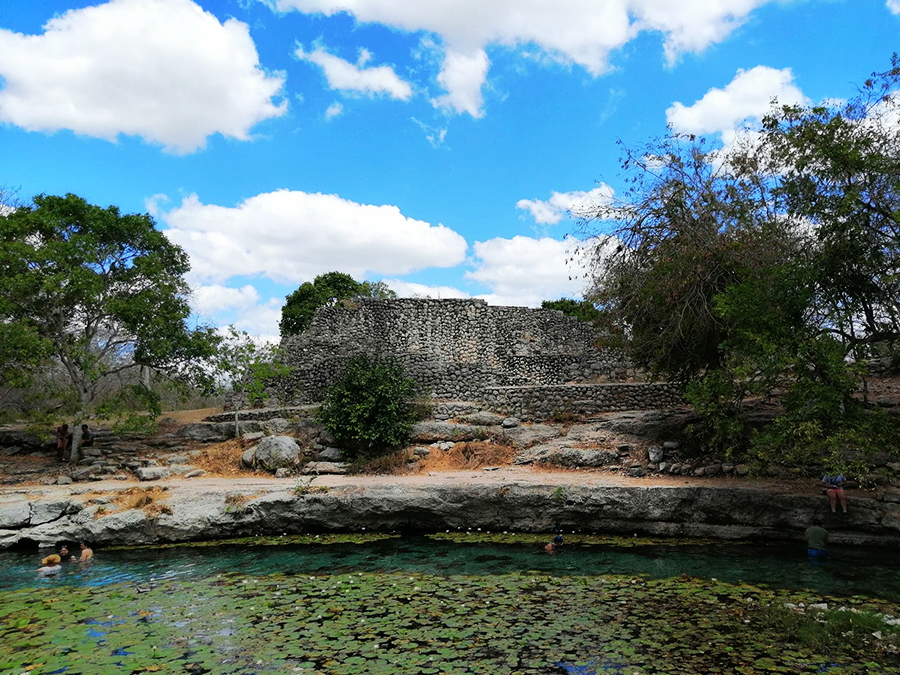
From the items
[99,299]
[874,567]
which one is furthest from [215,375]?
[874,567]

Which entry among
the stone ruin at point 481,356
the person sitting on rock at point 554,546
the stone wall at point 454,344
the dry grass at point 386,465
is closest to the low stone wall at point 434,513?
the person sitting on rock at point 554,546

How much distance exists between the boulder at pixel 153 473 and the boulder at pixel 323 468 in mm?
3734

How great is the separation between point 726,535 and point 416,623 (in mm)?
6931

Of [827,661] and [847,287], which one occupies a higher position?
[847,287]

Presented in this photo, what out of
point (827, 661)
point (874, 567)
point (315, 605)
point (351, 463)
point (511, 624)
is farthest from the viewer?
point (351, 463)

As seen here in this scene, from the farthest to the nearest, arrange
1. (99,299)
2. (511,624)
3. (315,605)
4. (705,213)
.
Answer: (99,299) < (705,213) < (315,605) < (511,624)

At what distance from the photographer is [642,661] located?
5832 millimetres

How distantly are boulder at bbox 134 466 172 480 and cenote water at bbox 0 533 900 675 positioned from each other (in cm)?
478

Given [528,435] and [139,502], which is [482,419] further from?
[139,502]

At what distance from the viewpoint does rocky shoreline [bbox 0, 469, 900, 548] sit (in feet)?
37.0

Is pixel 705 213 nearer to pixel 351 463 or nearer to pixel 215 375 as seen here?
pixel 351 463

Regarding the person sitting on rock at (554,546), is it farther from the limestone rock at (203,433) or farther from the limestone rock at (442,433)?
the limestone rock at (203,433)

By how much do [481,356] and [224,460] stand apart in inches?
480

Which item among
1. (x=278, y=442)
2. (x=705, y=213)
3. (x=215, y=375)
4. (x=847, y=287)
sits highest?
(x=705, y=213)
